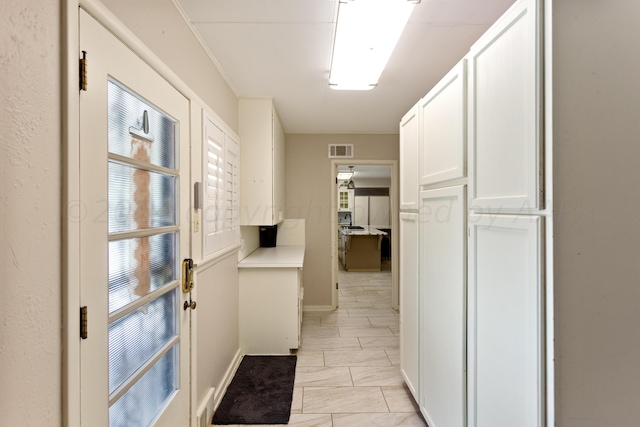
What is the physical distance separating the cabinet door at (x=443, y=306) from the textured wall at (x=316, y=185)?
255 cm

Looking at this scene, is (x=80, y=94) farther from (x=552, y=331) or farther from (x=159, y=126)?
(x=552, y=331)

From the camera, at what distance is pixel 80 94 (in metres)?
0.96

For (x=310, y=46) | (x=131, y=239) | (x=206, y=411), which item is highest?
(x=310, y=46)

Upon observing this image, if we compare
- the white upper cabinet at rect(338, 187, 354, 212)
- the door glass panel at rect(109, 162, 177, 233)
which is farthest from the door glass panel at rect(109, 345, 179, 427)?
the white upper cabinet at rect(338, 187, 354, 212)

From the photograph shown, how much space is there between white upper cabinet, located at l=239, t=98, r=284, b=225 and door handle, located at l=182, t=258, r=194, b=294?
1.43m

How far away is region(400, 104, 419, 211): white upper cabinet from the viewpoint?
7.20ft

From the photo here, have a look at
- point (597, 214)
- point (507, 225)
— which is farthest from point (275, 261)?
point (597, 214)

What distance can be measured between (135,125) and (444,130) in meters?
1.43

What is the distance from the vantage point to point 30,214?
0.80 m

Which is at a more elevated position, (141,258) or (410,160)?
(410,160)

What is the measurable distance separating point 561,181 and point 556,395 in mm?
629

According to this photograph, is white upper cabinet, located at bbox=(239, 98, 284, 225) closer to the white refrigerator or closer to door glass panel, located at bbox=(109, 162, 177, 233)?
door glass panel, located at bbox=(109, 162, 177, 233)

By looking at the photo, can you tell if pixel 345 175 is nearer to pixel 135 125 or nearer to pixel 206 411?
pixel 206 411

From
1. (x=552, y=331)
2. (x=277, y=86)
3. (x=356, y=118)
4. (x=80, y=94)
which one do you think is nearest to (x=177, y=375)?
(x=80, y=94)
